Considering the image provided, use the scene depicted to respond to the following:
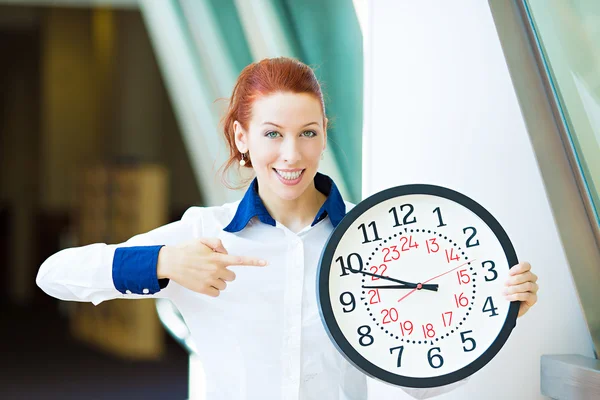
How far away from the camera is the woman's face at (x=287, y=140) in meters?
1.62

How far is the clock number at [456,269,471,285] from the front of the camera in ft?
5.02

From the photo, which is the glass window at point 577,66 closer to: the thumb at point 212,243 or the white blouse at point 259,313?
the white blouse at point 259,313

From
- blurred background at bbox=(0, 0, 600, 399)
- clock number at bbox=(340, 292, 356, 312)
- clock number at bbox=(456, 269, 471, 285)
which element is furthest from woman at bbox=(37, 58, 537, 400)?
blurred background at bbox=(0, 0, 600, 399)

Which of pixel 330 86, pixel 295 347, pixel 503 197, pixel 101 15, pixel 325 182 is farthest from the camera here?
pixel 101 15

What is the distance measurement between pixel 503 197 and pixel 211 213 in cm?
77

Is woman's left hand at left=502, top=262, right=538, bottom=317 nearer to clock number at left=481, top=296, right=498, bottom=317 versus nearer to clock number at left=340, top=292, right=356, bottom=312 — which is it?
clock number at left=481, top=296, right=498, bottom=317

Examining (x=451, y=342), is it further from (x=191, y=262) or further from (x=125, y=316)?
(x=125, y=316)

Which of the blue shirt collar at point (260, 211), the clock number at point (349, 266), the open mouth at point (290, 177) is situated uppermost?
the open mouth at point (290, 177)

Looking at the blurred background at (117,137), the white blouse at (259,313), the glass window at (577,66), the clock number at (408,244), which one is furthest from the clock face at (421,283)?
the blurred background at (117,137)

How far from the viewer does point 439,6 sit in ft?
6.56

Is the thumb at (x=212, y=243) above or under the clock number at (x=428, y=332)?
above

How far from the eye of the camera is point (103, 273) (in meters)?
1.56

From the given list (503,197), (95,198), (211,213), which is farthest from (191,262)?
(95,198)

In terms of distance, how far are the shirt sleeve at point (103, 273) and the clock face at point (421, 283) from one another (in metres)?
0.35
